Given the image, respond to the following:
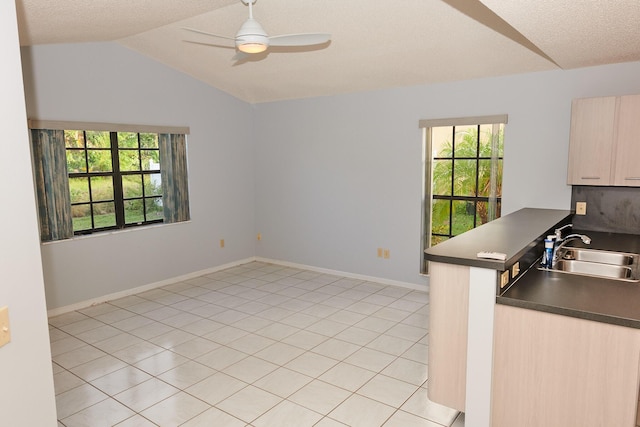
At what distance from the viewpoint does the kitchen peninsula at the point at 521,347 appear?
2033mm

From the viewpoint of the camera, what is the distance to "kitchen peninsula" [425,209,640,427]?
2033mm

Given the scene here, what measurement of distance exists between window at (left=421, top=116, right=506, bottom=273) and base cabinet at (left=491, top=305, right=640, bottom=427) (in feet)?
8.70

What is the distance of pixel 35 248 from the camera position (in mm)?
1361

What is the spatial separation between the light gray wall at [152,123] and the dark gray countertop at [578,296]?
4224 mm

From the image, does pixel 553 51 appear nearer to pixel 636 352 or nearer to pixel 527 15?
pixel 527 15

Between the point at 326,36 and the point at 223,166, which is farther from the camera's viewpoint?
the point at 223,166

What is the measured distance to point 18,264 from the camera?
1.31 m

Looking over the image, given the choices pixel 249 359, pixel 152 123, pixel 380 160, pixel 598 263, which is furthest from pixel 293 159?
pixel 598 263

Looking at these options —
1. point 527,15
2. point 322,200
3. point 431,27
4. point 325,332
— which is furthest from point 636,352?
point 322,200

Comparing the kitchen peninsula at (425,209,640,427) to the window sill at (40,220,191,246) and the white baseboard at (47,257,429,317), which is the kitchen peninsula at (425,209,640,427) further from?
the window sill at (40,220,191,246)

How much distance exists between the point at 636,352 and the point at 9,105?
2.57m

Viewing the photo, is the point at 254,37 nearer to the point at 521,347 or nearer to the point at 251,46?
the point at 251,46

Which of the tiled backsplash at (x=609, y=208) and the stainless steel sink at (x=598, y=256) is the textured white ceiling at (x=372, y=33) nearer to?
the tiled backsplash at (x=609, y=208)

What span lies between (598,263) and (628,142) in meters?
1.11
